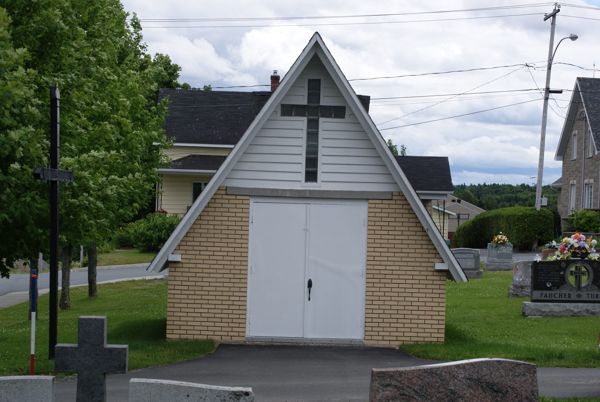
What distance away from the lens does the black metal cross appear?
69.5 feet

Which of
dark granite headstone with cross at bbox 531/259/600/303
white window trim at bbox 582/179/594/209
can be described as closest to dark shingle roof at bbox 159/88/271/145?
white window trim at bbox 582/179/594/209

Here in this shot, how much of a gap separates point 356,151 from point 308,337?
332 cm

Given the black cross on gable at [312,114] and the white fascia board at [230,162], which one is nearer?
the white fascia board at [230,162]

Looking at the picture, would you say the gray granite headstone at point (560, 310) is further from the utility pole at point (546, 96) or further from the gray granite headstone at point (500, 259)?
the utility pole at point (546, 96)

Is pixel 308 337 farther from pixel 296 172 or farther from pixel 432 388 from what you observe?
pixel 432 388

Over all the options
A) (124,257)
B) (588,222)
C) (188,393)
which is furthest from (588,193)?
(188,393)

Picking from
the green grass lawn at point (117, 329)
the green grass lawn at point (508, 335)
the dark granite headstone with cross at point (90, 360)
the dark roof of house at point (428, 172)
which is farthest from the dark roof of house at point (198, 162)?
the dark granite headstone with cross at point (90, 360)

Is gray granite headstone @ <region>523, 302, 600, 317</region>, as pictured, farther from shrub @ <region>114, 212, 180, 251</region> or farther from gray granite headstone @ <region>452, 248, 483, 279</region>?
shrub @ <region>114, 212, 180, 251</region>

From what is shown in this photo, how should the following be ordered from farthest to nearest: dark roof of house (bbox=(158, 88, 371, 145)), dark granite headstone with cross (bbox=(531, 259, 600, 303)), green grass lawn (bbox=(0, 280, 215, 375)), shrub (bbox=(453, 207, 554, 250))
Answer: shrub (bbox=(453, 207, 554, 250)) < dark roof of house (bbox=(158, 88, 371, 145)) < dark granite headstone with cross (bbox=(531, 259, 600, 303)) < green grass lawn (bbox=(0, 280, 215, 375))

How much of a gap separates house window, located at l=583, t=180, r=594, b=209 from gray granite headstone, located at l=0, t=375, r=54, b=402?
45064 millimetres

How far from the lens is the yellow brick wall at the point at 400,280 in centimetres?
1631

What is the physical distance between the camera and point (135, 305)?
82.9 feet

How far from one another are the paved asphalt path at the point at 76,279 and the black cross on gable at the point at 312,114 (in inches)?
701

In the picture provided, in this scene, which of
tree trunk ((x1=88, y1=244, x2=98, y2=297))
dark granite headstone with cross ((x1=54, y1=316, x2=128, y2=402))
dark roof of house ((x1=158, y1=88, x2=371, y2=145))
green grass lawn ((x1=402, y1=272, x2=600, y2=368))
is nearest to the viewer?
dark granite headstone with cross ((x1=54, y1=316, x2=128, y2=402))
